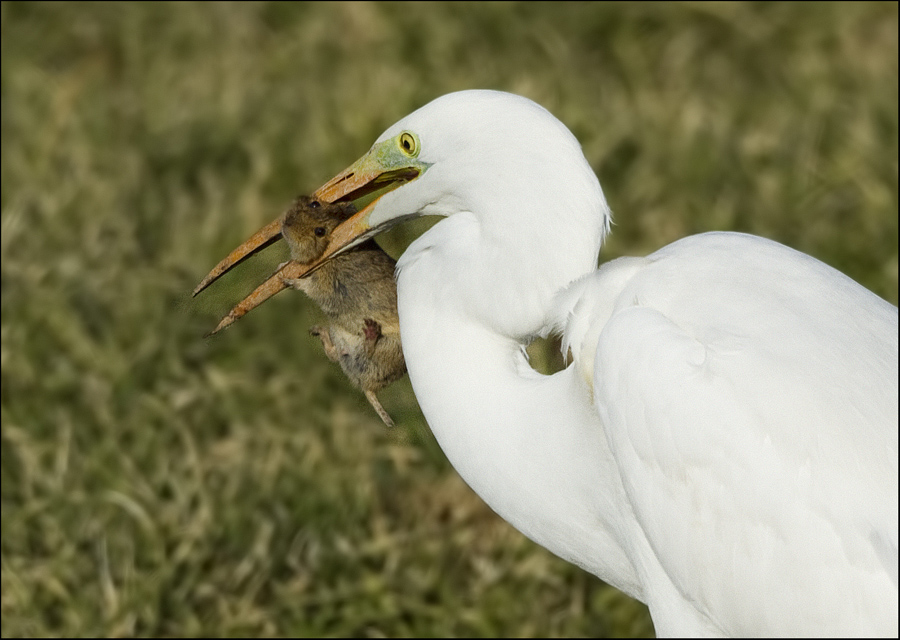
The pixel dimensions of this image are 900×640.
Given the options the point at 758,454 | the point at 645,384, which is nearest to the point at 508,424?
the point at 645,384

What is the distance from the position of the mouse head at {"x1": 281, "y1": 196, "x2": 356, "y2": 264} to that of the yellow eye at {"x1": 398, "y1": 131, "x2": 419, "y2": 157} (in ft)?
0.67

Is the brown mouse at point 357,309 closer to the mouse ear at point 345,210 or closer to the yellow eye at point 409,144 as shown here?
the mouse ear at point 345,210

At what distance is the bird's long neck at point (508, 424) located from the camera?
7.21 ft

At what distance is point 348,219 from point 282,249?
0.19m

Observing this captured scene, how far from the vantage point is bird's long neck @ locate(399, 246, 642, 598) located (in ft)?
7.21

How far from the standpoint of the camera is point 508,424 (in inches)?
88.1

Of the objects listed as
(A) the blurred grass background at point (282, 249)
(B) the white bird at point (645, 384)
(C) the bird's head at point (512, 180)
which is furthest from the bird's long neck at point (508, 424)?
(A) the blurred grass background at point (282, 249)

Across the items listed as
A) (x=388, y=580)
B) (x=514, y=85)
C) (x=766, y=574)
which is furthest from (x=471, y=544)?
(x=514, y=85)

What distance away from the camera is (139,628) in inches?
120

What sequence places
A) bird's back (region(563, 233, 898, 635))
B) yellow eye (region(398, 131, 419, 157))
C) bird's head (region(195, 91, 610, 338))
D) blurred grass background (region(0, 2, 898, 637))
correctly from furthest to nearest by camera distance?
blurred grass background (region(0, 2, 898, 637)), yellow eye (region(398, 131, 419, 157)), bird's head (region(195, 91, 610, 338)), bird's back (region(563, 233, 898, 635))

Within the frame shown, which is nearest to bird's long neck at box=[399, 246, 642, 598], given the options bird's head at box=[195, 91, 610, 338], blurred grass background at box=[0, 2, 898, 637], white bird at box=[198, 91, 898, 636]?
white bird at box=[198, 91, 898, 636]

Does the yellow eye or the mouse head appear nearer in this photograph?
the yellow eye

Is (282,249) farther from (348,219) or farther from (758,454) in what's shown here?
(758,454)

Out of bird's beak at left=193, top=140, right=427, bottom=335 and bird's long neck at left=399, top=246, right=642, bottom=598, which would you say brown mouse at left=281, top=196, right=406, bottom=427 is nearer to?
bird's beak at left=193, top=140, right=427, bottom=335
